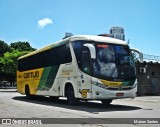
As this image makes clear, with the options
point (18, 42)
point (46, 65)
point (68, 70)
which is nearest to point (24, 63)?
point (46, 65)

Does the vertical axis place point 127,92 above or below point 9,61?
below

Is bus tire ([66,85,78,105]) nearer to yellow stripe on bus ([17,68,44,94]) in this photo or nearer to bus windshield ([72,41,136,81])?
bus windshield ([72,41,136,81])

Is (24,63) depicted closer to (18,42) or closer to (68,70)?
(68,70)

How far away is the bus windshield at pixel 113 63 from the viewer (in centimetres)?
1602

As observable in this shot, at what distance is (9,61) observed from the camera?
67.6 m

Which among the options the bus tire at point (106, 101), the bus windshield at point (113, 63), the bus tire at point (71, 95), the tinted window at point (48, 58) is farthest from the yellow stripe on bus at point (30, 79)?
the bus windshield at point (113, 63)

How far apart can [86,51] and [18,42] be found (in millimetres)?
70949

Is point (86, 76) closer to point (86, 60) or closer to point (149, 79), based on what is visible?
point (86, 60)

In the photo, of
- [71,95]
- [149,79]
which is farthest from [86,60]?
[149,79]

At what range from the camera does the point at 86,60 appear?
1634cm

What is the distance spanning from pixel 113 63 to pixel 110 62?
18cm

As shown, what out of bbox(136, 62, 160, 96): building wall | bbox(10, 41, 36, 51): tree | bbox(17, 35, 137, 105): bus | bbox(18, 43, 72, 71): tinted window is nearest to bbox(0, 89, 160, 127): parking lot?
bbox(17, 35, 137, 105): bus

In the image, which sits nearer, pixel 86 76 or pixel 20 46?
pixel 86 76

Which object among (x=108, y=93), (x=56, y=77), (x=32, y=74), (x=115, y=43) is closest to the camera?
(x=108, y=93)
